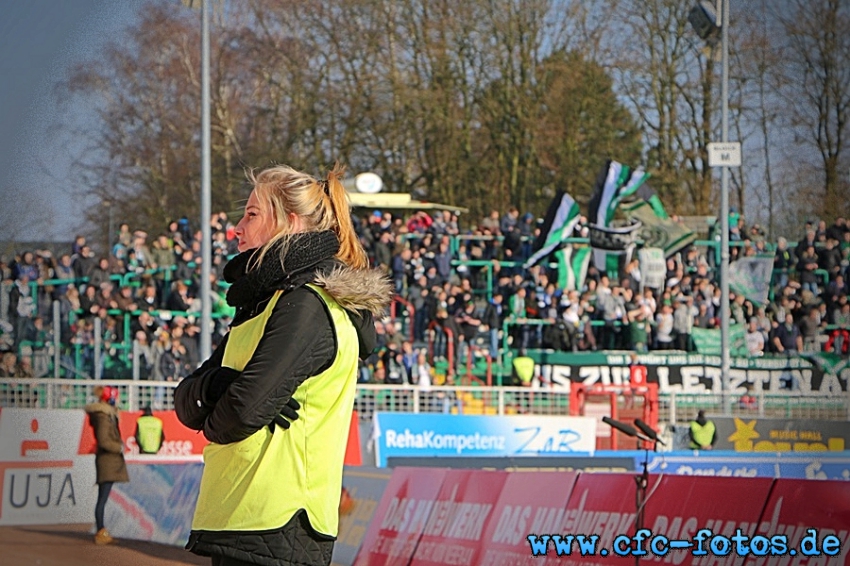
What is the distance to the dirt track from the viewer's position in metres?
8.08

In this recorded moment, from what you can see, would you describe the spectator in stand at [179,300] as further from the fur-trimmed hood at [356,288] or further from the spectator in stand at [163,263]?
the fur-trimmed hood at [356,288]

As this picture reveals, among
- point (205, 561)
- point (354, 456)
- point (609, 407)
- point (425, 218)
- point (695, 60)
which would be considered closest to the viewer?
point (205, 561)

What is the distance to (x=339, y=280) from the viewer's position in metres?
2.43

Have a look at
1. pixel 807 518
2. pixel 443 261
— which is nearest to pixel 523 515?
pixel 807 518

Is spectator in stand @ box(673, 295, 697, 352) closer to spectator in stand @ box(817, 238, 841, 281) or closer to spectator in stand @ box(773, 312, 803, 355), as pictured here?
spectator in stand @ box(773, 312, 803, 355)

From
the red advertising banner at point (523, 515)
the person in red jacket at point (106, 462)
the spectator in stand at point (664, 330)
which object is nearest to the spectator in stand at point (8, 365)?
the person in red jacket at point (106, 462)

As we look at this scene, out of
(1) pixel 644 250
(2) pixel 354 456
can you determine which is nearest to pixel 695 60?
(1) pixel 644 250

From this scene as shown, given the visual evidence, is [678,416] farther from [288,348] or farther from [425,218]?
[288,348]

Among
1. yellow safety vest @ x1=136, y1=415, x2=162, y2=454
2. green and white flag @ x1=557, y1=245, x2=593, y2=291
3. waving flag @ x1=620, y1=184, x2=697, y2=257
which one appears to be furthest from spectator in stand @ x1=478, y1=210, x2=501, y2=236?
yellow safety vest @ x1=136, y1=415, x2=162, y2=454

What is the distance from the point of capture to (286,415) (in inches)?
92.5

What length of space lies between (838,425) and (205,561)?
8.85 meters

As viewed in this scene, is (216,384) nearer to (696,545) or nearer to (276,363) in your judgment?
(276,363)

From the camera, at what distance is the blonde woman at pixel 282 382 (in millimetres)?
2312

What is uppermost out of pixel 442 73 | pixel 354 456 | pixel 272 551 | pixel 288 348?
pixel 442 73
